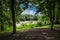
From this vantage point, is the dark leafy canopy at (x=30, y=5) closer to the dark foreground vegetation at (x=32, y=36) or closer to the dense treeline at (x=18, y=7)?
the dense treeline at (x=18, y=7)

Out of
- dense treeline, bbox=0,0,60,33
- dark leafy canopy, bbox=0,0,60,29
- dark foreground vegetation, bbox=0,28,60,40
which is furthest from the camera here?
dark leafy canopy, bbox=0,0,60,29

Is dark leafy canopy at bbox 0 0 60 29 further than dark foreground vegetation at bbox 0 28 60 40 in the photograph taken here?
Yes

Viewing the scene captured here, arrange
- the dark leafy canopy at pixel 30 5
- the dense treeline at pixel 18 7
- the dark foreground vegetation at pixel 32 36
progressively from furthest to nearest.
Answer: the dark leafy canopy at pixel 30 5
the dense treeline at pixel 18 7
the dark foreground vegetation at pixel 32 36

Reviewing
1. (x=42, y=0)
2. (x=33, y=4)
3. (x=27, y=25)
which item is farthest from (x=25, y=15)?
(x=27, y=25)

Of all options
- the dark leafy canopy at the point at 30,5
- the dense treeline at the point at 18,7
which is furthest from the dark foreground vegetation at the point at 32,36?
the dark leafy canopy at the point at 30,5

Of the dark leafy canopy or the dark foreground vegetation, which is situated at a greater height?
the dark leafy canopy

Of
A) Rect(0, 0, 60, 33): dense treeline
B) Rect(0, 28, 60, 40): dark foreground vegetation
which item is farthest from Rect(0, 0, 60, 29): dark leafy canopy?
Rect(0, 28, 60, 40): dark foreground vegetation

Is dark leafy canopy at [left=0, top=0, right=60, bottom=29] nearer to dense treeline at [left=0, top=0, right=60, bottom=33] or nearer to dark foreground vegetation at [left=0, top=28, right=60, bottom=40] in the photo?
dense treeline at [left=0, top=0, right=60, bottom=33]

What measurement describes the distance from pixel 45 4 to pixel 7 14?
343cm

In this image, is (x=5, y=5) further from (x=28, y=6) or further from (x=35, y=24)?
(x=35, y=24)

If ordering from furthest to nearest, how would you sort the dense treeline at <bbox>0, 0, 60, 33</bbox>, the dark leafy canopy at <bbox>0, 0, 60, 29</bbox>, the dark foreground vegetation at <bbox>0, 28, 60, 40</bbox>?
the dark leafy canopy at <bbox>0, 0, 60, 29</bbox> → the dense treeline at <bbox>0, 0, 60, 33</bbox> → the dark foreground vegetation at <bbox>0, 28, 60, 40</bbox>

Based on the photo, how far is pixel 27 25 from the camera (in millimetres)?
19156

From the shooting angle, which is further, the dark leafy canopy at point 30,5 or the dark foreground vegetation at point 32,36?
the dark leafy canopy at point 30,5

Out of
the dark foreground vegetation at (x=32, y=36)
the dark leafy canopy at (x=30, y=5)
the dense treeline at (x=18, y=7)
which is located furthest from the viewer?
the dark leafy canopy at (x=30, y=5)
